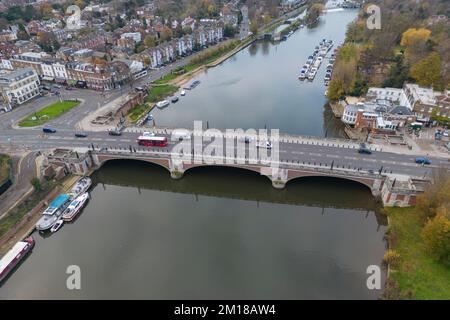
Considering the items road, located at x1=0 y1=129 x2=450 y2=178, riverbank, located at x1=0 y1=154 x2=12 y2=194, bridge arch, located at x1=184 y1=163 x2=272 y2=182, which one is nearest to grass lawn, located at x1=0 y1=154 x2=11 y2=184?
riverbank, located at x1=0 y1=154 x2=12 y2=194

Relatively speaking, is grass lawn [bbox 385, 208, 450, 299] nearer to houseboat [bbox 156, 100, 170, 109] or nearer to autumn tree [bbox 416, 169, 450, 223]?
autumn tree [bbox 416, 169, 450, 223]

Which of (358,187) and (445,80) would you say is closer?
(358,187)

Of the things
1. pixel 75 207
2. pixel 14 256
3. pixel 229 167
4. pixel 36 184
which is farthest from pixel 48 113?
pixel 229 167

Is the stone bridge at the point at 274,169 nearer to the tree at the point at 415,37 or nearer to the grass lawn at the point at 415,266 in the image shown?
the grass lawn at the point at 415,266

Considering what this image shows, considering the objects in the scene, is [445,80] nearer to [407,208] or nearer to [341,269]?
[407,208]

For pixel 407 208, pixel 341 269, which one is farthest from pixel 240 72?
pixel 341 269

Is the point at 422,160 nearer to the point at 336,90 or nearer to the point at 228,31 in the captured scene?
the point at 336,90
